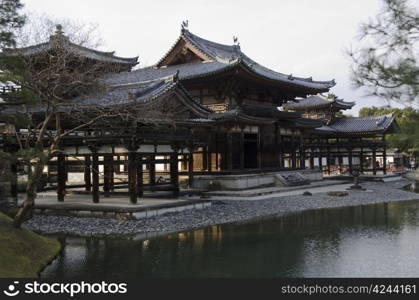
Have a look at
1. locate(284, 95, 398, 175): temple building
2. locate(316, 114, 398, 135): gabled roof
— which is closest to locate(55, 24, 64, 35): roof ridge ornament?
locate(284, 95, 398, 175): temple building

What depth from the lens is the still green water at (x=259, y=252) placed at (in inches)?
468

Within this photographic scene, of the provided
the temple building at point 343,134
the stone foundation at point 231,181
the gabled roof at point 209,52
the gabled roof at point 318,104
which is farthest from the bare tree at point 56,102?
the gabled roof at point 318,104

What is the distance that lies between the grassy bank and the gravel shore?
2.74 meters

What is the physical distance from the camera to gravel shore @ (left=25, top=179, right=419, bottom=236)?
1773cm

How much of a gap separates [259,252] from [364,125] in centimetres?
3561

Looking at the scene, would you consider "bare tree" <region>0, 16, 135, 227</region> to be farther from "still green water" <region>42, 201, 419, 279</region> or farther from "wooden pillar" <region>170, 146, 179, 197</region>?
"wooden pillar" <region>170, 146, 179, 197</region>

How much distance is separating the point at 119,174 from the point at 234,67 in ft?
48.5

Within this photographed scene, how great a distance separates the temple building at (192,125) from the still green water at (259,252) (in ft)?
16.1

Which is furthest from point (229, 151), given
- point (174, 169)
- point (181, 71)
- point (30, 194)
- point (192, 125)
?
point (30, 194)

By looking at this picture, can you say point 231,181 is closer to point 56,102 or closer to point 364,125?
point 56,102

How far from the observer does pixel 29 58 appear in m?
15.8

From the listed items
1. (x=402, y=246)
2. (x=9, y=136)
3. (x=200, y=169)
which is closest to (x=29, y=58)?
(x=9, y=136)

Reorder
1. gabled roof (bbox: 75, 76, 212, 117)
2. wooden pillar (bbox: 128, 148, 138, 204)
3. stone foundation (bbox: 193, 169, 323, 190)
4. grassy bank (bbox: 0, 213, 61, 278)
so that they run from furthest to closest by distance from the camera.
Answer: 1. stone foundation (bbox: 193, 169, 323, 190)
2. wooden pillar (bbox: 128, 148, 138, 204)
3. gabled roof (bbox: 75, 76, 212, 117)
4. grassy bank (bbox: 0, 213, 61, 278)

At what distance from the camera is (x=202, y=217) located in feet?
66.3
